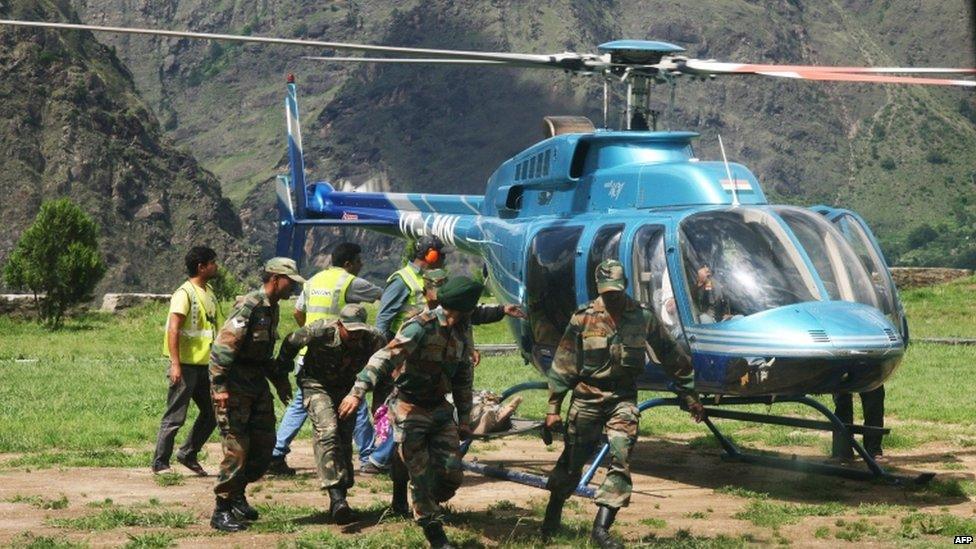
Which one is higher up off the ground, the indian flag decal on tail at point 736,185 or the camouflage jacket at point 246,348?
the indian flag decal on tail at point 736,185

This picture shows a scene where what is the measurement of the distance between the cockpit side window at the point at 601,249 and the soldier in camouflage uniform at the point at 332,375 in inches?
96.3

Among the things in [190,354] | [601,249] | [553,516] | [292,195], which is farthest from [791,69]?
[292,195]

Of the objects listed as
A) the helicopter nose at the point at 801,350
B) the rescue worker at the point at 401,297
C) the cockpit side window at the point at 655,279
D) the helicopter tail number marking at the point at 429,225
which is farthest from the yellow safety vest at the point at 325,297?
the helicopter tail number marking at the point at 429,225

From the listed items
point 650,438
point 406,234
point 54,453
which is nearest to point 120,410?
point 54,453

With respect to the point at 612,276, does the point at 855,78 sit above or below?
above

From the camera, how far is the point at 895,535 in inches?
376

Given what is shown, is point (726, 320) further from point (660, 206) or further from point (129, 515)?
point (129, 515)

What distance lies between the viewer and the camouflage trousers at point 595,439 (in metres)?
9.11

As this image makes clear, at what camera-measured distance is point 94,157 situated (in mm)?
141250

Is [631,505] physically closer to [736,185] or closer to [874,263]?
[874,263]

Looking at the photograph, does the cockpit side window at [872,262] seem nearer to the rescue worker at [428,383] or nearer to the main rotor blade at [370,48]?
the main rotor blade at [370,48]

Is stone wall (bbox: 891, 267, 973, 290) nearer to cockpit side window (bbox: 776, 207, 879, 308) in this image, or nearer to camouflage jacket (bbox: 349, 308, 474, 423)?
cockpit side window (bbox: 776, 207, 879, 308)

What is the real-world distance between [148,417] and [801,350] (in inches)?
322

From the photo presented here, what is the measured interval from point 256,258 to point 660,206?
152 m
